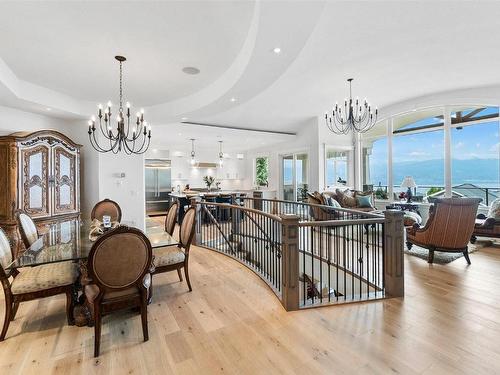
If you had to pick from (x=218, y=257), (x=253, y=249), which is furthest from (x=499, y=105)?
(x=218, y=257)

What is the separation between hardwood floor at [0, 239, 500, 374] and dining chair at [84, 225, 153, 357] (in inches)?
10.0

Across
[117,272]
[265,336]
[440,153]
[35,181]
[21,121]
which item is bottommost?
[265,336]

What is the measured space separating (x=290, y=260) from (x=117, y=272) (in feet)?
5.35

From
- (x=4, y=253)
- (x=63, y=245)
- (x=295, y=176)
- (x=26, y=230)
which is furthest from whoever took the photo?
(x=295, y=176)

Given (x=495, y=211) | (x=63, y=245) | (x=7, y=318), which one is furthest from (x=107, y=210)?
(x=495, y=211)

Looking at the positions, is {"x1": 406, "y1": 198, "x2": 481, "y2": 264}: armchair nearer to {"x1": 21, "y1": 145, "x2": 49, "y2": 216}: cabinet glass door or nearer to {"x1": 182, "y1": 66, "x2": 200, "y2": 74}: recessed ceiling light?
{"x1": 182, "y1": 66, "x2": 200, "y2": 74}: recessed ceiling light

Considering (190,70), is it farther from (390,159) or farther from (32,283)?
(390,159)

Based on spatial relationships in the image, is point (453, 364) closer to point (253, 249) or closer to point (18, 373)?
point (18, 373)

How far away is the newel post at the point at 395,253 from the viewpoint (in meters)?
2.97

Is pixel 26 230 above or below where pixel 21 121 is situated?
below

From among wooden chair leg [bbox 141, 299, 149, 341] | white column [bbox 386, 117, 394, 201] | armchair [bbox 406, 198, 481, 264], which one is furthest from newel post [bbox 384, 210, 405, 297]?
white column [bbox 386, 117, 394, 201]

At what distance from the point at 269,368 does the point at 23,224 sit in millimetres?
3243

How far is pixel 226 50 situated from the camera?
10.5 feet

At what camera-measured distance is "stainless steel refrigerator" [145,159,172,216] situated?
9836 mm
